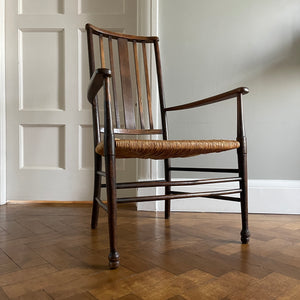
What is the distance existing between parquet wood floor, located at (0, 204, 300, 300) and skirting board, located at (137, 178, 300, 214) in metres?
0.11

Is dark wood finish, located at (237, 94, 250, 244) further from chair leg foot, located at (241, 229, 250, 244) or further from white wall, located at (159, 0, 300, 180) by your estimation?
white wall, located at (159, 0, 300, 180)

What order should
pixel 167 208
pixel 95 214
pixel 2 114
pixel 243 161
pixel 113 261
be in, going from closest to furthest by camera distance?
1. pixel 113 261
2. pixel 243 161
3. pixel 95 214
4. pixel 167 208
5. pixel 2 114

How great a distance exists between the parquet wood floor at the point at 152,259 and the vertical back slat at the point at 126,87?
0.48 metres

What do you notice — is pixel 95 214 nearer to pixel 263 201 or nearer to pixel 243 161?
pixel 243 161

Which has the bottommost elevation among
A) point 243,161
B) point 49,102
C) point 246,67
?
point 243,161

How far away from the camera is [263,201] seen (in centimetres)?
159

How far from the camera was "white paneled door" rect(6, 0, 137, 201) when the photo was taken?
1.81m

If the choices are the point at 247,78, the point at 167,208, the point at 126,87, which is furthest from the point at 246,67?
the point at 167,208

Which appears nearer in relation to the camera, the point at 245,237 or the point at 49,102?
the point at 245,237

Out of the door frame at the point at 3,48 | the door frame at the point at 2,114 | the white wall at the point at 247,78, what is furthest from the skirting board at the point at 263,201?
the door frame at the point at 2,114

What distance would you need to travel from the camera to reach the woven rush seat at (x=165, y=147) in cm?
87

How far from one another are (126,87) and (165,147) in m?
0.54

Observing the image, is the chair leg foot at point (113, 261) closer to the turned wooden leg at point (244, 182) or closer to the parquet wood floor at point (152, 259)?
the parquet wood floor at point (152, 259)

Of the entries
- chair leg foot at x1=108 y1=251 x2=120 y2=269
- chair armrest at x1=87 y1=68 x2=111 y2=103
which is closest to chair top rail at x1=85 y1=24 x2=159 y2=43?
chair armrest at x1=87 y1=68 x2=111 y2=103
